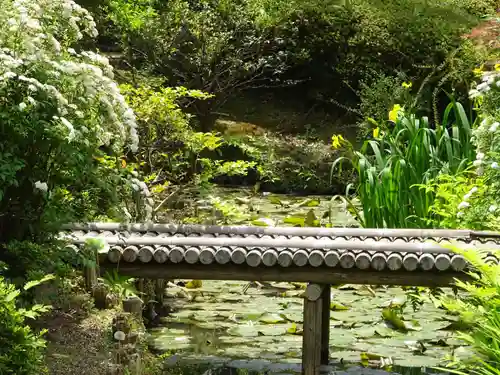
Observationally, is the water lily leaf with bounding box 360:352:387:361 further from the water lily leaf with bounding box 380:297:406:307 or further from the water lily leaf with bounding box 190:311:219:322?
the water lily leaf with bounding box 190:311:219:322

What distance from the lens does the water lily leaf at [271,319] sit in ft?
20.5

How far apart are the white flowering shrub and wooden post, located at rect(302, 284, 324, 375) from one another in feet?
4.40

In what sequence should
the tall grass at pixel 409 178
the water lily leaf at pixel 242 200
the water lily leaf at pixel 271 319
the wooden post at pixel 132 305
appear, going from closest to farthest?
the wooden post at pixel 132 305
the water lily leaf at pixel 271 319
the tall grass at pixel 409 178
the water lily leaf at pixel 242 200

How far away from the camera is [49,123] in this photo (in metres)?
3.91

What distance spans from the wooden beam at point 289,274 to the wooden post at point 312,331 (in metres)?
0.08

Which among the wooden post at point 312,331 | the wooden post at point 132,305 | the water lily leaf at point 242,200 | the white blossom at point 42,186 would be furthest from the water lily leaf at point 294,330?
the water lily leaf at point 242,200

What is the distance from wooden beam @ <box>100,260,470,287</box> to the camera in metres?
5.12

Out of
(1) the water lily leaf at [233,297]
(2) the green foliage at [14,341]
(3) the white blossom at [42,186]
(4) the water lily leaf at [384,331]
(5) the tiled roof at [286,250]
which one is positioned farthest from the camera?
(1) the water lily leaf at [233,297]

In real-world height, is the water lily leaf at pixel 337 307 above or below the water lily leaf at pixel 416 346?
above

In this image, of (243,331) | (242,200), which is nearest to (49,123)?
(243,331)

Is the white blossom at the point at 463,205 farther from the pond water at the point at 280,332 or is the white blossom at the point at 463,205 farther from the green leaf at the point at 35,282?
the green leaf at the point at 35,282

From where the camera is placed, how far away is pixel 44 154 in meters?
4.02

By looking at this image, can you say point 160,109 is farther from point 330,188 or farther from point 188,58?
point 330,188

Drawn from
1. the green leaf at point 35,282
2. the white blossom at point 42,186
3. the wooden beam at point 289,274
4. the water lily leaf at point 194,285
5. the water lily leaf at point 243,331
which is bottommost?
the water lily leaf at point 243,331
